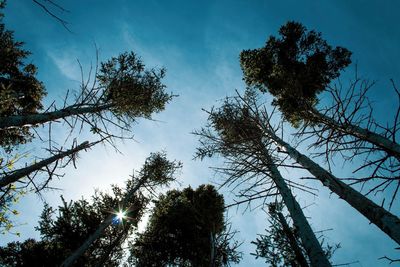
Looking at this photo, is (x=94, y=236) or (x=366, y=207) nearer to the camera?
(x=366, y=207)

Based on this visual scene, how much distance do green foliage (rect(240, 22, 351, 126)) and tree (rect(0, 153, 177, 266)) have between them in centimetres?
707

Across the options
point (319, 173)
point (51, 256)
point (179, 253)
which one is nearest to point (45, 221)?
point (51, 256)

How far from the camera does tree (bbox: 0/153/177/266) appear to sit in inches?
420

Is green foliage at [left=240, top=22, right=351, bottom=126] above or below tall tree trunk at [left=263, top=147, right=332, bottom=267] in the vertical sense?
above

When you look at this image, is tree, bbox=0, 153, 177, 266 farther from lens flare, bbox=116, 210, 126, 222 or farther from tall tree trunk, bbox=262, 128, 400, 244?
tall tree trunk, bbox=262, 128, 400, 244

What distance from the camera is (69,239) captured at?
35.7ft

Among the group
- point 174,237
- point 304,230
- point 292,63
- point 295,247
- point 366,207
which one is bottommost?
point 366,207

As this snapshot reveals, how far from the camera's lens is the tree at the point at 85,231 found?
10.7m

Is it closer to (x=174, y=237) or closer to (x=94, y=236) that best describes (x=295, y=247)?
(x=94, y=236)

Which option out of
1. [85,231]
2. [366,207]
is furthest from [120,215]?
[366,207]

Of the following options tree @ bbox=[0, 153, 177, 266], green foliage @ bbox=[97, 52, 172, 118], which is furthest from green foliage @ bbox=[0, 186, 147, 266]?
green foliage @ bbox=[97, 52, 172, 118]

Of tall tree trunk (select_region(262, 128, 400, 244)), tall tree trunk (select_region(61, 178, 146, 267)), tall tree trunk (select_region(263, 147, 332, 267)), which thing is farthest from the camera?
tall tree trunk (select_region(61, 178, 146, 267))

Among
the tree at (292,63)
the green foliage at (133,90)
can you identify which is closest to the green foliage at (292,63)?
the tree at (292,63)

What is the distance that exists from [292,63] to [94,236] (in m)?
11.2
